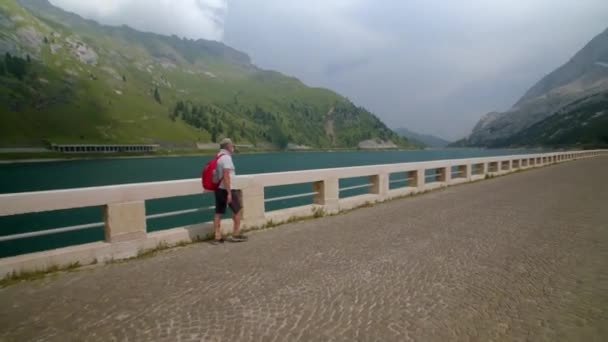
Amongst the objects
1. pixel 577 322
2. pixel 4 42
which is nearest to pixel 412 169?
pixel 577 322

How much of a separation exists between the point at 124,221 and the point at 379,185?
359 inches

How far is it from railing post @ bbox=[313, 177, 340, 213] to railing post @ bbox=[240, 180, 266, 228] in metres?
2.37

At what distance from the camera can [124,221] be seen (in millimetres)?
6543

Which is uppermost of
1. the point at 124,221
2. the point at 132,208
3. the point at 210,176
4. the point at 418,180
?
the point at 210,176

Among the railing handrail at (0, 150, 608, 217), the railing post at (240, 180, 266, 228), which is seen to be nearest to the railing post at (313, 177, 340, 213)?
the railing handrail at (0, 150, 608, 217)

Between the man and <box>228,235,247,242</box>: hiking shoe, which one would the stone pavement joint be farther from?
the man

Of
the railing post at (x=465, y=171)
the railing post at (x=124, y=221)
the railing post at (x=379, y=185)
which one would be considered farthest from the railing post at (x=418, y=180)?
the railing post at (x=124, y=221)

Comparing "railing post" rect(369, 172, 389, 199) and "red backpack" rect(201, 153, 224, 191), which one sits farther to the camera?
"railing post" rect(369, 172, 389, 199)

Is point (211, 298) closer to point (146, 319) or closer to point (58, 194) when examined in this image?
point (146, 319)

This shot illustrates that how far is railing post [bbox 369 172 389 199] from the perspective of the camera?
43.5 feet

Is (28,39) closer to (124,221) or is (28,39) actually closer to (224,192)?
(124,221)

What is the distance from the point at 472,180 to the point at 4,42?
768 ft

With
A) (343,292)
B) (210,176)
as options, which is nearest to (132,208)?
(210,176)

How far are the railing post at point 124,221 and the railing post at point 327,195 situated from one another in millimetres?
5345
